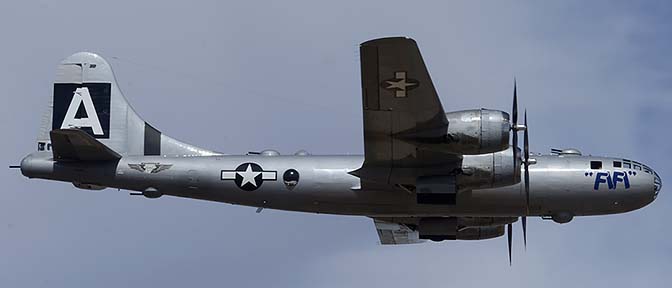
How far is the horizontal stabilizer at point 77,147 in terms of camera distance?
3800 cm

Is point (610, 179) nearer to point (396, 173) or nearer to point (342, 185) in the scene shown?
point (396, 173)

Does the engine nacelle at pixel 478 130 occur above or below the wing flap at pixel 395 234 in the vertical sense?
above

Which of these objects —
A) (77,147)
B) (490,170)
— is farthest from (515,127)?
(77,147)

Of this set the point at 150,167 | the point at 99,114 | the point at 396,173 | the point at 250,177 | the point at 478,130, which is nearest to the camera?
the point at 478,130

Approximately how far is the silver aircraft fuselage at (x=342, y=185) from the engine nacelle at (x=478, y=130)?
311cm

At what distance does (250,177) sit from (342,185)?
299 centimetres

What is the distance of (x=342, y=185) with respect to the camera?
38.8 meters

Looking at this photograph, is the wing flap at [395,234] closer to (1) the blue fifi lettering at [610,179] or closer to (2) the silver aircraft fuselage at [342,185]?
(2) the silver aircraft fuselage at [342,185]

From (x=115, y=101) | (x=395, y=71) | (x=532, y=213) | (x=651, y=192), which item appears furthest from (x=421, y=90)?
(x=115, y=101)

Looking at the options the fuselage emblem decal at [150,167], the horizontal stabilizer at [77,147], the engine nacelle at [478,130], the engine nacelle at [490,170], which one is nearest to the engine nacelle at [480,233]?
the engine nacelle at [490,170]

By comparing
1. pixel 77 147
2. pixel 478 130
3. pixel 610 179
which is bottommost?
pixel 610 179

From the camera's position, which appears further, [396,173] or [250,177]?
[250,177]

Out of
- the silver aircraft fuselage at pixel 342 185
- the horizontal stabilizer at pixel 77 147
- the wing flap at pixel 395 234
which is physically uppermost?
the horizontal stabilizer at pixel 77 147

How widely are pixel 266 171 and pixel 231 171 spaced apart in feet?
3.71
